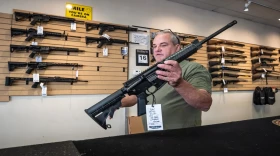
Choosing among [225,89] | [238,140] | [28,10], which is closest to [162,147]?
[238,140]

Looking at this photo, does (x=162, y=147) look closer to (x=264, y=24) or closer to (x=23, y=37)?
(x=23, y=37)

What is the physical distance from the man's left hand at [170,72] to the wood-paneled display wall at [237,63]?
2.81 m

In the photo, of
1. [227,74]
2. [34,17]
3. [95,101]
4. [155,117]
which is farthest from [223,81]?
[34,17]

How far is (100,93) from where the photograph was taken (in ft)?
10.4

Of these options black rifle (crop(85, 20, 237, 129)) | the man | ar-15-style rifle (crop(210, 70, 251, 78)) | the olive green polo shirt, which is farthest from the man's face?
ar-15-style rifle (crop(210, 70, 251, 78))

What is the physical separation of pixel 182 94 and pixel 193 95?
0.07 meters

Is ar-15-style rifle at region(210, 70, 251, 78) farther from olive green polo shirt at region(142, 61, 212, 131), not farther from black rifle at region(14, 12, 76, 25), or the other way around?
black rifle at region(14, 12, 76, 25)

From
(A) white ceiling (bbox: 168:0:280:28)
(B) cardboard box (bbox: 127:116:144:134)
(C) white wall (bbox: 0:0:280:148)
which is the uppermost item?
(A) white ceiling (bbox: 168:0:280:28)

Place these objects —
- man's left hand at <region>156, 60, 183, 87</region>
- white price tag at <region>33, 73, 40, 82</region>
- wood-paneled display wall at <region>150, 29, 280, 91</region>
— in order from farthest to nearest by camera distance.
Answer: wood-paneled display wall at <region>150, 29, 280, 91</region> → white price tag at <region>33, 73, 40, 82</region> → man's left hand at <region>156, 60, 183, 87</region>

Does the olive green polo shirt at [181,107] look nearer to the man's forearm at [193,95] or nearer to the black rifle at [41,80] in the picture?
the man's forearm at [193,95]

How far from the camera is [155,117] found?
131 centimetres

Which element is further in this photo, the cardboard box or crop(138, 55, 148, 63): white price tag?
crop(138, 55, 148, 63): white price tag

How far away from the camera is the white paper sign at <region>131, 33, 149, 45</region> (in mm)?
3520

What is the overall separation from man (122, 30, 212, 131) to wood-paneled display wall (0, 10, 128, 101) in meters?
1.65
